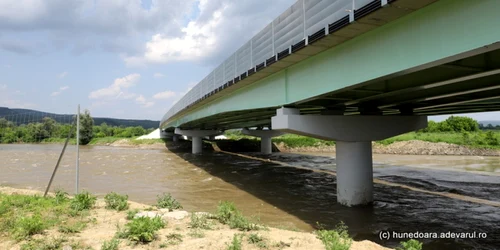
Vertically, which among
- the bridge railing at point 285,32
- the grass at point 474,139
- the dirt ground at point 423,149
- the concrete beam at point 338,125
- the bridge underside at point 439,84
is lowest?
the dirt ground at point 423,149

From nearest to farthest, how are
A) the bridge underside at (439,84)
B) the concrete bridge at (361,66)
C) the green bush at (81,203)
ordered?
the concrete bridge at (361,66), the bridge underside at (439,84), the green bush at (81,203)

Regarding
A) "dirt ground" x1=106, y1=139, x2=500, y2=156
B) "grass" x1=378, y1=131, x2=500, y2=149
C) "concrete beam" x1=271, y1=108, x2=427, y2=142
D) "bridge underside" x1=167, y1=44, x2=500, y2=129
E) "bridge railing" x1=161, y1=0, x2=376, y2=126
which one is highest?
"bridge railing" x1=161, y1=0, x2=376, y2=126

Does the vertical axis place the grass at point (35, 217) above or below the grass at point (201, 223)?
above

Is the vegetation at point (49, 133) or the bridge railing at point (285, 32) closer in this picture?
the bridge railing at point (285, 32)

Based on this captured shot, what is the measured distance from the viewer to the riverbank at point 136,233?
6.45 m

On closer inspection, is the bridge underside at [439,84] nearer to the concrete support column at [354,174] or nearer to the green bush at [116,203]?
the concrete support column at [354,174]

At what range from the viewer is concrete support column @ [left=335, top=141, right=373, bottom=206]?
1385 cm

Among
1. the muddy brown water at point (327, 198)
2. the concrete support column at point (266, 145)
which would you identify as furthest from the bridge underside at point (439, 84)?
the concrete support column at point (266, 145)

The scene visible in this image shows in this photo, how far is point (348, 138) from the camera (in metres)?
14.0

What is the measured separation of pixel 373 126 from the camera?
14758 mm

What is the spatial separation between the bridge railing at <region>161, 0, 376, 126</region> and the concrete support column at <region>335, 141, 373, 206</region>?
17.8 feet

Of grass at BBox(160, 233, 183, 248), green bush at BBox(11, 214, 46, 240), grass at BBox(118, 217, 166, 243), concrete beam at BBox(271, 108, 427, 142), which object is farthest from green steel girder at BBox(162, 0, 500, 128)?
green bush at BBox(11, 214, 46, 240)

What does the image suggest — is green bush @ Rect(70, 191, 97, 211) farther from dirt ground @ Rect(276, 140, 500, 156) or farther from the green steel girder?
dirt ground @ Rect(276, 140, 500, 156)

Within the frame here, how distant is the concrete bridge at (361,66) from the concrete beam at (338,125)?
1.8 inches
